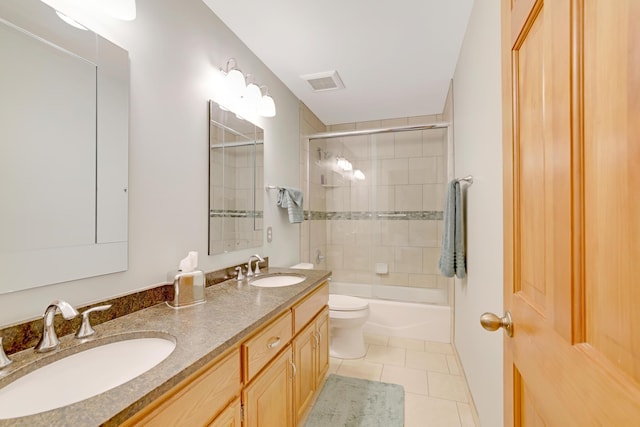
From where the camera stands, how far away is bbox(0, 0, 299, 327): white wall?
113cm

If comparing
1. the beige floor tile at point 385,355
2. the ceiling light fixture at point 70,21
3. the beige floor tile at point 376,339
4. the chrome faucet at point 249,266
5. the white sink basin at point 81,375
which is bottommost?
the beige floor tile at point 376,339

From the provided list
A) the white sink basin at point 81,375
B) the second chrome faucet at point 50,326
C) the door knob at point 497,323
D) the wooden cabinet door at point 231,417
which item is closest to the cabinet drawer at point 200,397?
the wooden cabinet door at point 231,417

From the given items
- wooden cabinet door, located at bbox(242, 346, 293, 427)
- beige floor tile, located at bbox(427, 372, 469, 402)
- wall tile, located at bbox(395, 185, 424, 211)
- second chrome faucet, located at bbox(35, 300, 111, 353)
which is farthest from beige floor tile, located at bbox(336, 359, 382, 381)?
second chrome faucet, located at bbox(35, 300, 111, 353)

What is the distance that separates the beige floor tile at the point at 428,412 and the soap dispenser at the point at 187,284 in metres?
1.43

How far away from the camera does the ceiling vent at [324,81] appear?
2440mm

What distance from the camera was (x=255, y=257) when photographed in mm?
2014

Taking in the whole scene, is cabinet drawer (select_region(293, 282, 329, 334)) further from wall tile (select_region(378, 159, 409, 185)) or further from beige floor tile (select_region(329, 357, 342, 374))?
wall tile (select_region(378, 159, 409, 185))

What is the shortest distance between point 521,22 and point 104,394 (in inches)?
51.8

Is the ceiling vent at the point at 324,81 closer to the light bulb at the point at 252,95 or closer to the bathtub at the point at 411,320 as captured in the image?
the light bulb at the point at 252,95

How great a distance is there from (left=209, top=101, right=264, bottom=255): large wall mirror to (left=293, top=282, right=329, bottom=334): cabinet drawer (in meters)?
0.60

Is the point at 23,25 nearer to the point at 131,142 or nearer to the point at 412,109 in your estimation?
the point at 131,142

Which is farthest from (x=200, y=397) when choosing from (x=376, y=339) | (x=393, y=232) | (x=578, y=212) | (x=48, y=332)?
(x=393, y=232)

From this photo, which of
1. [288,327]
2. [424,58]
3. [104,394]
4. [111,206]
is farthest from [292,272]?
→ [424,58]

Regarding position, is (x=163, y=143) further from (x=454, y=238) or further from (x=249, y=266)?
(x=454, y=238)
